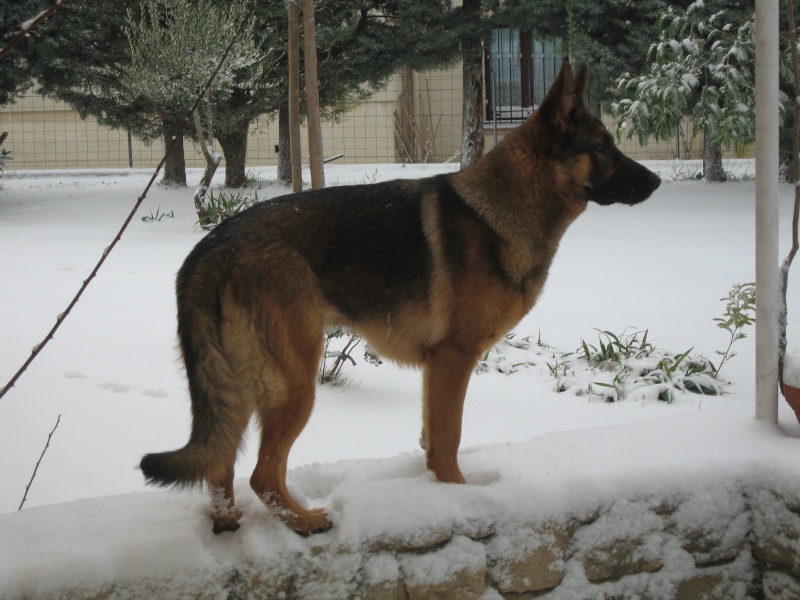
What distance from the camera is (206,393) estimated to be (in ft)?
6.77

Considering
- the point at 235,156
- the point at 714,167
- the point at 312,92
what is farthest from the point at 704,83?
the point at 235,156

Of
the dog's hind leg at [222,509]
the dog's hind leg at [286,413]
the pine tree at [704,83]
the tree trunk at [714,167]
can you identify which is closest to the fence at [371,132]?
the tree trunk at [714,167]

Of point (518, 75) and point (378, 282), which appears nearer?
point (378, 282)

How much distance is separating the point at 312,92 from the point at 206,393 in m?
3.13

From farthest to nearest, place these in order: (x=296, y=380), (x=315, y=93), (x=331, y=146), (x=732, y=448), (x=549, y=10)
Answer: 1. (x=331, y=146)
2. (x=549, y=10)
3. (x=315, y=93)
4. (x=732, y=448)
5. (x=296, y=380)

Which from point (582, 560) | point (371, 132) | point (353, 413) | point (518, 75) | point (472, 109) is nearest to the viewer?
point (582, 560)

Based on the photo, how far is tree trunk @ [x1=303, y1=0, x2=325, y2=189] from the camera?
4.61 m

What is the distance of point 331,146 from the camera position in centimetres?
1712

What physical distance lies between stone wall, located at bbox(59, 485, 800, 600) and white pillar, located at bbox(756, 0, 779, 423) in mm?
483

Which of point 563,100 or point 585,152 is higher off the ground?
point 563,100

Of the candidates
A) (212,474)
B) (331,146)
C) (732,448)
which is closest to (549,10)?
(331,146)

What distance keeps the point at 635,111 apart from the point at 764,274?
19.1ft

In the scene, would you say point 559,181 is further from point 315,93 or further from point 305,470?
point 315,93

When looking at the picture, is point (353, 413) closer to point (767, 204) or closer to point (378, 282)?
point (378, 282)
